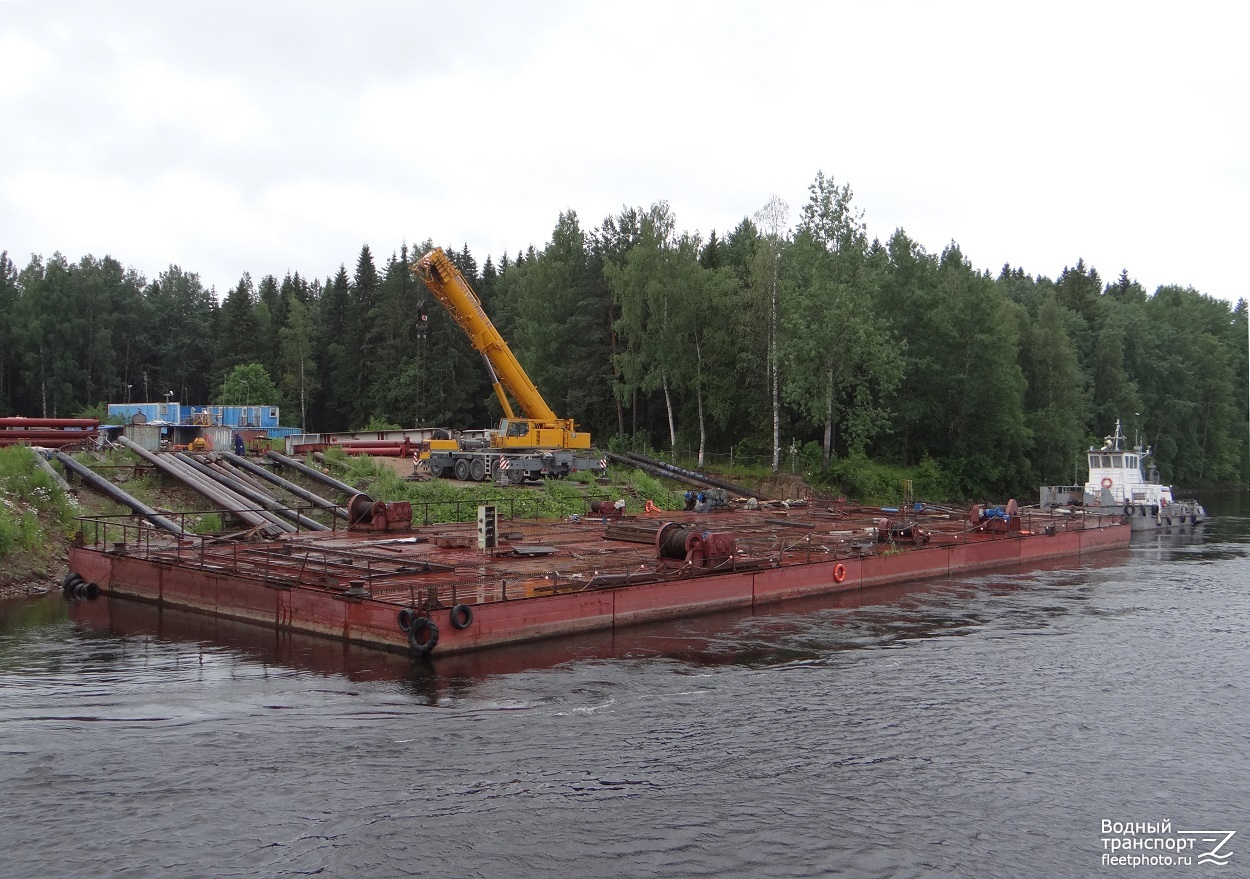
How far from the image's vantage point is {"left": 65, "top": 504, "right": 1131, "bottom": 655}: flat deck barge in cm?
1975

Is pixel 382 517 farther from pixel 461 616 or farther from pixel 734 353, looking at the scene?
pixel 734 353

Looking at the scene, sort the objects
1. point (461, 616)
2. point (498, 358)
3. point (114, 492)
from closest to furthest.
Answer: point (461, 616) < point (114, 492) < point (498, 358)

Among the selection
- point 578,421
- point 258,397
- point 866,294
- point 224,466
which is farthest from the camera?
point 258,397

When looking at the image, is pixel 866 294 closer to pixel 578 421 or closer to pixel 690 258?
pixel 690 258

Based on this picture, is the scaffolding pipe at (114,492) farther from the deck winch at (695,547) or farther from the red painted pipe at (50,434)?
the deck winch at (695,547)

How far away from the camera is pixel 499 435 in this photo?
4616 centimetres

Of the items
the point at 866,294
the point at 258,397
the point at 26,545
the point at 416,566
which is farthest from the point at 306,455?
the point at 258,397

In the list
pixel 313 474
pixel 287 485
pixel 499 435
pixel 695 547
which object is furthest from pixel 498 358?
pixel 695 547

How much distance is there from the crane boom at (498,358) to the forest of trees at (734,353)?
285cm

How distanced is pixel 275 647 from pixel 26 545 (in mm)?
11427

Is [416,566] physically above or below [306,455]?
below

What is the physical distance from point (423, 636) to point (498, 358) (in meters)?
29.0

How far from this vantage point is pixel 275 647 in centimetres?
1995

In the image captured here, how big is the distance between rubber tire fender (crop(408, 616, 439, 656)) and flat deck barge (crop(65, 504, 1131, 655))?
0.03 meters
